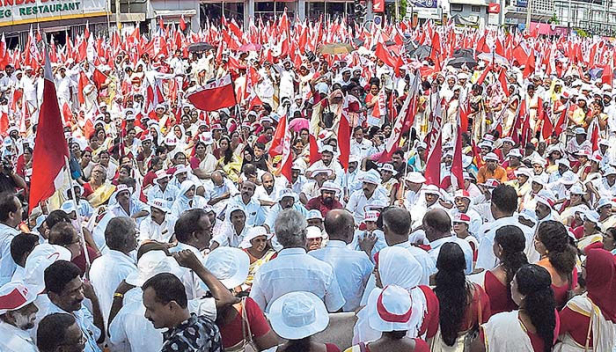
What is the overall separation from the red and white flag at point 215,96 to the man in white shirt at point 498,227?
4.79 meters

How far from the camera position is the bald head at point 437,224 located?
5.09 meters

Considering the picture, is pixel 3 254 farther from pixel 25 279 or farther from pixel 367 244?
pixel 367 244

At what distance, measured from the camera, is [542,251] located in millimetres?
4336

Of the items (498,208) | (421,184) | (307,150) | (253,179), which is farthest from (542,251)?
(307,150)

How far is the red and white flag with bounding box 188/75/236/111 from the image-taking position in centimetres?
948

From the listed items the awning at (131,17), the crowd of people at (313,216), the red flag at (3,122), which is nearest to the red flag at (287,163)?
the crowd of people at (313,216)

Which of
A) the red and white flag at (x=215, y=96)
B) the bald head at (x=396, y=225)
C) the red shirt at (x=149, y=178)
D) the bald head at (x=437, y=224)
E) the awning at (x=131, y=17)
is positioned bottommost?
the red shirt at (x=149, y=178)

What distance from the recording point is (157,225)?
279 inches

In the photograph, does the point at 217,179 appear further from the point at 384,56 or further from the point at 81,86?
the point at 384,56

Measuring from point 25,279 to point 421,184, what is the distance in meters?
4.69

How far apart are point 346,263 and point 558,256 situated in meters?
1.28

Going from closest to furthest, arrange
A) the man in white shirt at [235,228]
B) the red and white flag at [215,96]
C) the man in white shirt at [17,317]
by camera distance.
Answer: the man in white shirt at [17,317] < the man in white shirt at [235,228] < the red and white flag at [215,96]

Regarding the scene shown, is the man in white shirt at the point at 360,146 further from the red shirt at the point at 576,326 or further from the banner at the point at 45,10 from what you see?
→ the banner at the point at 45,10

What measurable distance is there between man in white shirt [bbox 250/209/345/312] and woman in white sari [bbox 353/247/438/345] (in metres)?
Answer: 0.34
